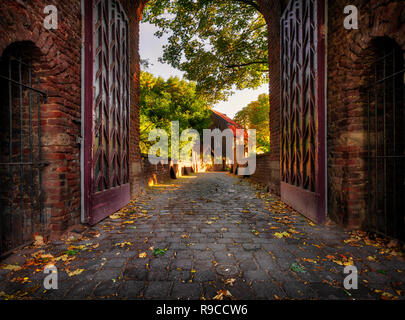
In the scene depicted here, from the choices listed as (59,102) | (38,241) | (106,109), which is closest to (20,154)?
(59,102)

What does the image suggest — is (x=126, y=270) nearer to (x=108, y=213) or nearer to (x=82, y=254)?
(x=82, y=254)

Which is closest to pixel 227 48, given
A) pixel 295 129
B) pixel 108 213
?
pixel 295 129

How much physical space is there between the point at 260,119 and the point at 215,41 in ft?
58.1

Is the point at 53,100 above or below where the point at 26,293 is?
above

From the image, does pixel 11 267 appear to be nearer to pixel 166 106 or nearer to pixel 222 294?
pixel 222 294

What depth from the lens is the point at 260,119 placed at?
25.2 metres

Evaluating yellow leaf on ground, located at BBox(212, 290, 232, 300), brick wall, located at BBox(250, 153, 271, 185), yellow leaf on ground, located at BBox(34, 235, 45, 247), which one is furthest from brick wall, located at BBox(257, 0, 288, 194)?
yellow leaf on ground, located at BBox(34, 235, 45, 247)

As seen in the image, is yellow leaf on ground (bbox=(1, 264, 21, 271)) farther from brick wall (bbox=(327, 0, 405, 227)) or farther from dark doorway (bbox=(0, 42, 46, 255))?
brick wall (bbox=(327, 0, 405, 227))

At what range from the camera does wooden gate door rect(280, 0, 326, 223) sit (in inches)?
140

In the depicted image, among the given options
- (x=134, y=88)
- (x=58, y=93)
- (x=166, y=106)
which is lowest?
(x=58, y=93)

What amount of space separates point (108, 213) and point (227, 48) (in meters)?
8.43

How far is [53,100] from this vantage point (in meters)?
2.89
